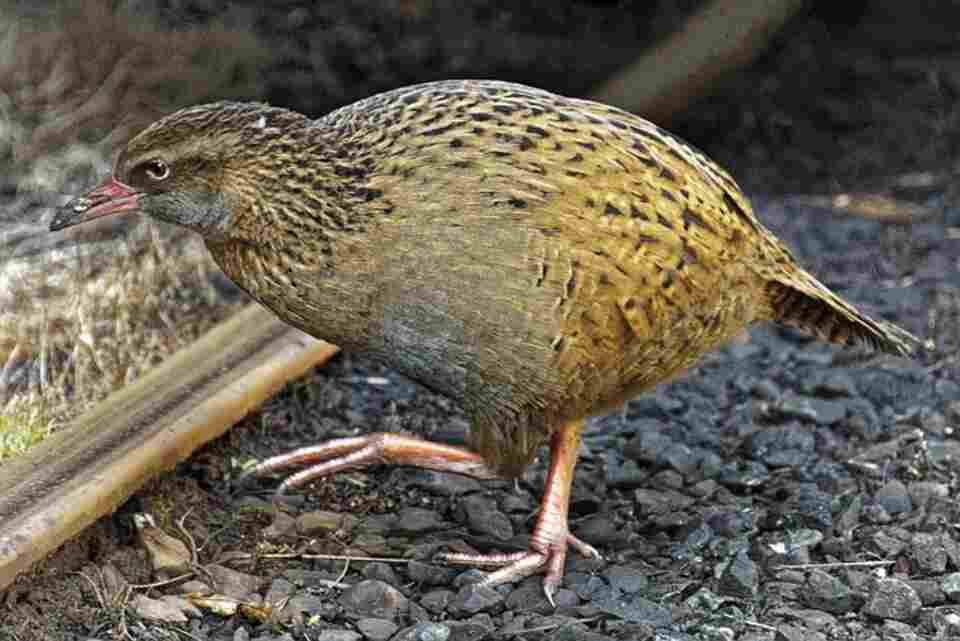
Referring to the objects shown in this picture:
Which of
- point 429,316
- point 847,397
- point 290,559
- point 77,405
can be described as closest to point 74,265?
point 77,405

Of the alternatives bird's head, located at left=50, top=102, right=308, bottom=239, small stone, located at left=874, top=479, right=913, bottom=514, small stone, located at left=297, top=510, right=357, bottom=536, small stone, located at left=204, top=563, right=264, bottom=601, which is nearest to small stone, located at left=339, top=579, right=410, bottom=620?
small stone, located at left=204, top=563, right=264, bottom=601

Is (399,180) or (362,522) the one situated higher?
(399,180)

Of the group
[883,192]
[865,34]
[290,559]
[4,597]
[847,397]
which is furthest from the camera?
[865,34]

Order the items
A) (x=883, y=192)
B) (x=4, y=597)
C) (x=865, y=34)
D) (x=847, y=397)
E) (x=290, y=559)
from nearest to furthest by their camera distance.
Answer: (x=4, y=597) → (x=290, y=559) → (x=847, y=397) → (x=883, y=192) → (x=865, y=34)

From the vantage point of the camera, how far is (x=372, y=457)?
495cm

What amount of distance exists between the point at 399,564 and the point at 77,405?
1257mm

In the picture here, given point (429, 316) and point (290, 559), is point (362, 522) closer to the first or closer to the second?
point (290, 559)

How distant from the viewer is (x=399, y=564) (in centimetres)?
460

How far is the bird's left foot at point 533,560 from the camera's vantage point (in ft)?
14.8

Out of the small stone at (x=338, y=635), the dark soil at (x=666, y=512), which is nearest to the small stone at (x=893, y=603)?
the dark soil at (x=666, y=512)

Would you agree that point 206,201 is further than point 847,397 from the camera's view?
No

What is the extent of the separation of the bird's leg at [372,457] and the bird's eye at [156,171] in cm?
117

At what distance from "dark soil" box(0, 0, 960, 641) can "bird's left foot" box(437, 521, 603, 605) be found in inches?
1.6

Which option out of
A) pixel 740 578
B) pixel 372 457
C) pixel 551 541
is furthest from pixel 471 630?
pixel 372 457
